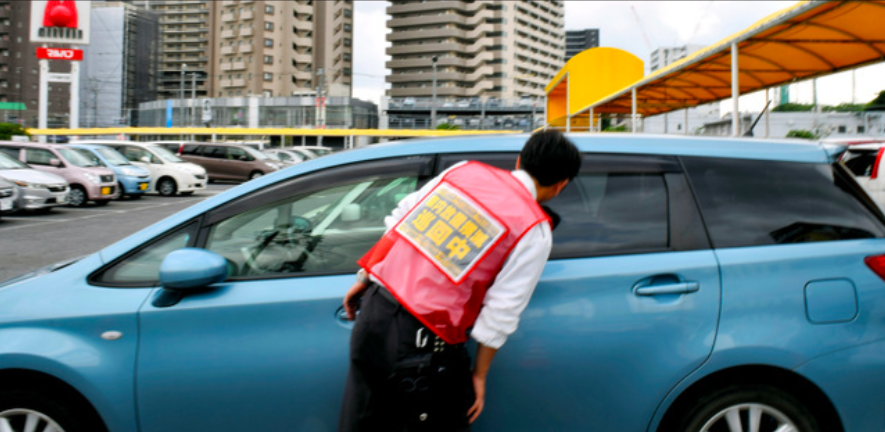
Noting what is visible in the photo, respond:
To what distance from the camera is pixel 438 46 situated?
9744 centimetres

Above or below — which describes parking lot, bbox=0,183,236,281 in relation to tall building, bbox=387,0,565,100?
below

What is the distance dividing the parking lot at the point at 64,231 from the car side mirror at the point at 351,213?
4626mm

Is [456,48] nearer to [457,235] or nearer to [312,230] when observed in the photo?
[312,230]

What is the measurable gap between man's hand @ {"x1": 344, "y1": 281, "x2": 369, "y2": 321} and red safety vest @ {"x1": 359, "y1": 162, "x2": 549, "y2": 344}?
0.19 metres

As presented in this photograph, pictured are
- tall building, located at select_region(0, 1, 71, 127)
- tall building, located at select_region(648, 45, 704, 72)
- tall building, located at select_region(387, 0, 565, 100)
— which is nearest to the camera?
tall building, located at select_region(648, 45, 704, 72)

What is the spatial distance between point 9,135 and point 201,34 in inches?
3612

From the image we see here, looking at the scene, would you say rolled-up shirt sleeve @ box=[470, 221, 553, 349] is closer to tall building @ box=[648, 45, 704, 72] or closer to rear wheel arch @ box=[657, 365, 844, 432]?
rear wheel arch @ box=[657, 365, 844, 432]

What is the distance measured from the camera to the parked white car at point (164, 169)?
2102 centimetres

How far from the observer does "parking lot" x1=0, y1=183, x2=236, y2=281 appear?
852 cm

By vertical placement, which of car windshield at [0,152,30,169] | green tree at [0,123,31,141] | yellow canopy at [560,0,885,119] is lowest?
car windshield at [0,152,30,169]

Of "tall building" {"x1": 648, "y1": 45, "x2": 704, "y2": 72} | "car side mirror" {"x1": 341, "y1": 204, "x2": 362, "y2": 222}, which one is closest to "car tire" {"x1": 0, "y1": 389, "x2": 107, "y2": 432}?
"car side mirror" {"x1": 341, "y1": 204, "x2": 362, "y2": 222}

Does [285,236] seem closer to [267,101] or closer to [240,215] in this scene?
[240,215]

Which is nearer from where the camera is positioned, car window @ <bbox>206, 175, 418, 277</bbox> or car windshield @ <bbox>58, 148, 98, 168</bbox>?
car window @ <bbox>206, 175, 418, 277</bbox>

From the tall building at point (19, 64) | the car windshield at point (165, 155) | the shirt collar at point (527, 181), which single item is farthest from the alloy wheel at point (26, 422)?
the tall building at point (19, 64)
